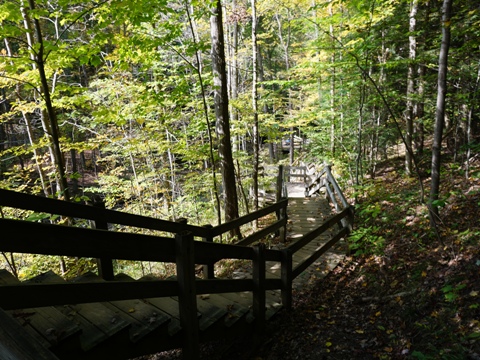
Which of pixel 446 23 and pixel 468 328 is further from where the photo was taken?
pixel 446 23

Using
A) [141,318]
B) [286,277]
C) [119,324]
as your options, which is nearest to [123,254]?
[119,324]

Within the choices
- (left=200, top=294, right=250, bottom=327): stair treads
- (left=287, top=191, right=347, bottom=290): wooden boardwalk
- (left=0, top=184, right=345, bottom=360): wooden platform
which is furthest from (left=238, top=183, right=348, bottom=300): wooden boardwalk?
(left=0, top=184, right=345, bottom=360): wooden platform

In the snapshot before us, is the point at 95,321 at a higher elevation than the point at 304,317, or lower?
higher

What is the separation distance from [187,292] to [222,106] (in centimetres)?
603

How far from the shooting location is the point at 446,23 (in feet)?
15.2

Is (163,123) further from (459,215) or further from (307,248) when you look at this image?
(459,215)

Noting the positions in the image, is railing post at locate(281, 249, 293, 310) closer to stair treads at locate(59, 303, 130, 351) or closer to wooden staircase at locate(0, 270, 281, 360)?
wooden staircase at locate(0, 270, 281, 360)

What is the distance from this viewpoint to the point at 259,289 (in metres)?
3.97

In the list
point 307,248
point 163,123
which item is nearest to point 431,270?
point 307,248

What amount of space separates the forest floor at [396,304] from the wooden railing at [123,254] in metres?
0.51

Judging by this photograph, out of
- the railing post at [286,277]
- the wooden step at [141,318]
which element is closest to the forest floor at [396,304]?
the railing post at [286,277]

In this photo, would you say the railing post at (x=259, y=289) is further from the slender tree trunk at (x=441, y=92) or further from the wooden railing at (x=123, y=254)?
the slender tree trunk at (x=441, y=92)

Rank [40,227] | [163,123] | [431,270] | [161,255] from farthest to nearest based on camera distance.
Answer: [163,123], [431,270], [161,255], [40,227]

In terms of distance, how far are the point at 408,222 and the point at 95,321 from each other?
6.45 metres
